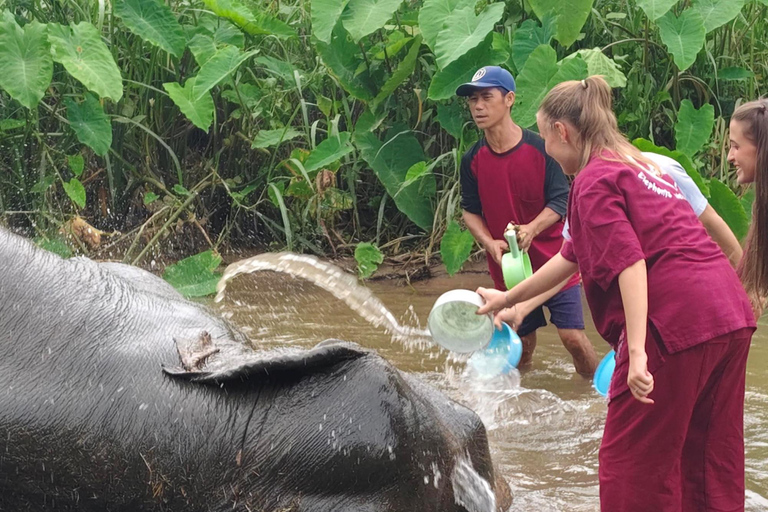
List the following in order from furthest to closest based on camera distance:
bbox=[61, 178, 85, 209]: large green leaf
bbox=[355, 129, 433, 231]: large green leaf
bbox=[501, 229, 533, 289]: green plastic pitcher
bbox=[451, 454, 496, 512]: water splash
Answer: bbox=[355, 129, 433, 231]: large green leaf < bbox=[61, 178, 85, 209]: large green leaf < bbox=[501, 229, 533, 289]: green plastic pitcher < bbox=[451, 454, 496, 512]: water splash

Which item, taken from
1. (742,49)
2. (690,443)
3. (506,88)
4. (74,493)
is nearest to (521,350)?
(506,88)

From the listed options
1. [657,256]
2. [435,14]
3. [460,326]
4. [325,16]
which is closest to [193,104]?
[325,16]

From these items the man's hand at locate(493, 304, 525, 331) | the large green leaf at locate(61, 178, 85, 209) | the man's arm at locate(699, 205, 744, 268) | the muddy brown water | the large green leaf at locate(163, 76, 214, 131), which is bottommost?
the muddy brown water

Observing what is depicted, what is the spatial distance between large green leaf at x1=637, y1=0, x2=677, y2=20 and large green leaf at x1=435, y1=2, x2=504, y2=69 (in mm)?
909

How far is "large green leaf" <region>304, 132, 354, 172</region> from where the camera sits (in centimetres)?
713

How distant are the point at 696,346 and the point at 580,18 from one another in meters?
4.07

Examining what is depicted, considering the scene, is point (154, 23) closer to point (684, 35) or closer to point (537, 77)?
point (537, 77)

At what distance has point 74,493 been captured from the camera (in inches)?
96.1

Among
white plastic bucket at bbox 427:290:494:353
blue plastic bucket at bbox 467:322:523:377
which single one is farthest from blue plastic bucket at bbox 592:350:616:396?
blue plastic bucket at bbox 467:322:523:377

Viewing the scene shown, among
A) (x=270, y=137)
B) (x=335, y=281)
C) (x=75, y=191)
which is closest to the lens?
(x=75, y=191)

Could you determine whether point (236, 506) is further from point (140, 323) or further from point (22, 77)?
point (22, 77)

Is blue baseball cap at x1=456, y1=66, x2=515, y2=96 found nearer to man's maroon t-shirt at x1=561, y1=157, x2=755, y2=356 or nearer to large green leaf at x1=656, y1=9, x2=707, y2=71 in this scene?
large green leaf at x1=656, y1=9, x2=707, y2=71

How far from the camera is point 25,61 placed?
Result: 6363 mm

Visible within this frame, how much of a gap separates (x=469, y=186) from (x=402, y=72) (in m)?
2.04
